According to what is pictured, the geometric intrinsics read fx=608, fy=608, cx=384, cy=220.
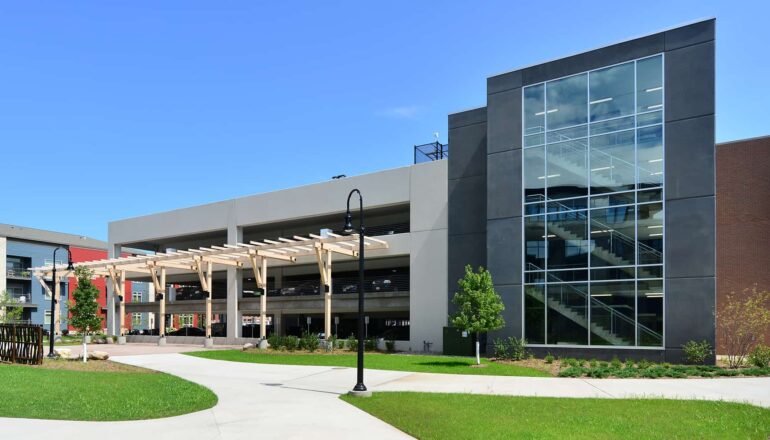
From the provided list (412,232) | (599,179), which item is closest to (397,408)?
(599,179)

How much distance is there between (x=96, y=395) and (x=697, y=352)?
2067 centimetres

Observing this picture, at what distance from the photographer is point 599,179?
1040 inches

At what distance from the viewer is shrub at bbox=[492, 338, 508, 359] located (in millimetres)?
27609

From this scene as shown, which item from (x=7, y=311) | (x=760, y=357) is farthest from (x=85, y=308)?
(x=760, y=357)

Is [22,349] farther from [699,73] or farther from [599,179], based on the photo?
[699,73]

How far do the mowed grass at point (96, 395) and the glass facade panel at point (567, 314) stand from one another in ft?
51.9

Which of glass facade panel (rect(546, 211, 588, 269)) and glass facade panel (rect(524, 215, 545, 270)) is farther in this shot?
glass facade panel (rect(524, 215, 545, 270))

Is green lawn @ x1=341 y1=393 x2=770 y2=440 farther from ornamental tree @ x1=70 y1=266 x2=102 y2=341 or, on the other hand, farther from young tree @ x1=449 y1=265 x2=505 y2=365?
ornamental tree @ x1=70 y1=266 x2=102 y2=341

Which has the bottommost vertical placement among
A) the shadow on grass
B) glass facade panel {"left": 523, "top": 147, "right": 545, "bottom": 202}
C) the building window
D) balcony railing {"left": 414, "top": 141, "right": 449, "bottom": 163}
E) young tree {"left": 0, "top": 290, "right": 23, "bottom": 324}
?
the building window

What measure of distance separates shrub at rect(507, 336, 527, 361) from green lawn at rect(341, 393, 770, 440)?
12276 millimetres

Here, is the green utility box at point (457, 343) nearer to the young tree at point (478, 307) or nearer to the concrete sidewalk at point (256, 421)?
the young tree at point (478, 307)

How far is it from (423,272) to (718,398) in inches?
789

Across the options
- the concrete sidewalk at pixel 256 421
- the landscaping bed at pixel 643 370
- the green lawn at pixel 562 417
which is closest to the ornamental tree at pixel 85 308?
the concrete sidewalk at pixel 256 421

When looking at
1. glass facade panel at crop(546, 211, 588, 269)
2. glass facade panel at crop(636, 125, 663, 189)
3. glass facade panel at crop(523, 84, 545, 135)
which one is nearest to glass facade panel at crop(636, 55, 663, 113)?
glass facade panel at crop(636, 125, 663, 189)
